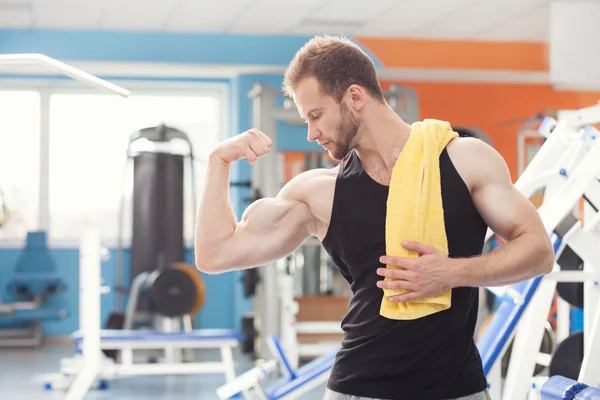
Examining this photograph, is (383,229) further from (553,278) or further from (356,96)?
(553,278)

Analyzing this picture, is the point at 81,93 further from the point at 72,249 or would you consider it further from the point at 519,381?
the point at 519,381

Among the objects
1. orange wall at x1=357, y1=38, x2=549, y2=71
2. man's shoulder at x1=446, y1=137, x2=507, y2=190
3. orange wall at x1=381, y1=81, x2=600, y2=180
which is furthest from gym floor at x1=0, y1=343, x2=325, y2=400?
man's shoulder at x1=446, y1=137, x2=507, y2=190

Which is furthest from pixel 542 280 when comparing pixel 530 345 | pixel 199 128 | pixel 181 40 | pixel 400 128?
pixel 199 128

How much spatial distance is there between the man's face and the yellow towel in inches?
4.5

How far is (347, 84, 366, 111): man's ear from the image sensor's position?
1578mm

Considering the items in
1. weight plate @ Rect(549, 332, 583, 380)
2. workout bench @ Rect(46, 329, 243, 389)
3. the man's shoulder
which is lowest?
workout bench @ Rect(46, 329, 243, 389)

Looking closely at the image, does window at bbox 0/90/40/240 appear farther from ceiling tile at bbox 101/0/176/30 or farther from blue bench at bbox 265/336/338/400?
blue bench at bbox 265/336/338/400

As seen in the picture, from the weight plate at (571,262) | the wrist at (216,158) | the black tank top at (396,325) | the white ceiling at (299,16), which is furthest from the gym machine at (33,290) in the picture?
the black tank top at (396,325)

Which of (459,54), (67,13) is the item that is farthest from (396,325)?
(459,54)

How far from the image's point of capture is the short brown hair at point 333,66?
1568mm

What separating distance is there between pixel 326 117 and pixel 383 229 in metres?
0.23

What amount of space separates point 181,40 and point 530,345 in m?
5.47

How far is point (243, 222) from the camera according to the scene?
5.71 feet

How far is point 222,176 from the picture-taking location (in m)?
1.68
